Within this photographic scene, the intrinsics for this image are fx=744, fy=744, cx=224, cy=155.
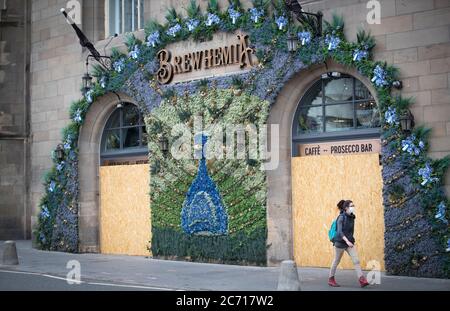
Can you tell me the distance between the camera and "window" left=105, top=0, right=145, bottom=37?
70.4ft

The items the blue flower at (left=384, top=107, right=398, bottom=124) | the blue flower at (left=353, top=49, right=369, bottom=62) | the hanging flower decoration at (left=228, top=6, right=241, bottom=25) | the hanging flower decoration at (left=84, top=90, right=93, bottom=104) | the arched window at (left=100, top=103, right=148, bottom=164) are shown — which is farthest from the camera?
the hanging flower decoration at (left=84, top=90, right=93, bottom=104)

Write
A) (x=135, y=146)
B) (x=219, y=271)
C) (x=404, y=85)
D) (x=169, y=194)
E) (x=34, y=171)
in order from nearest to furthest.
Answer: (x=404, y=85) < (x=219, y=271) < (x=169, y=194) < (x=135, y=146) < (x=34, y=171)

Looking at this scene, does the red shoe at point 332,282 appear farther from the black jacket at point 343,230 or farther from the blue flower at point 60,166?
the blue flower at point 60,166

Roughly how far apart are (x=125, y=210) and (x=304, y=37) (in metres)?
7.57

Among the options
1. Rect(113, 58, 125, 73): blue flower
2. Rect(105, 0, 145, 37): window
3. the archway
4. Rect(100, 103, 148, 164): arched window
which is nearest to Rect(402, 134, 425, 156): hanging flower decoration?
Rect(100, 103, 148, 164): arched window

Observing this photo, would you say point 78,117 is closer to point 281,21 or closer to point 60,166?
point 60,166

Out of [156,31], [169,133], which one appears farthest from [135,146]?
[156,31]

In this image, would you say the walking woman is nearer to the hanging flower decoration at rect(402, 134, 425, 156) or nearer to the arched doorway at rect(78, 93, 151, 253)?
the hanging flower decoration at rect(402, 134, 425, 156)

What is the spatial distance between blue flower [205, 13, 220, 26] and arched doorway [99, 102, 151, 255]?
3702 millimetres

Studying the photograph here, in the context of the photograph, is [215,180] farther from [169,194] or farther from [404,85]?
[404,85]

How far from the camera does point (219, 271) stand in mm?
16312

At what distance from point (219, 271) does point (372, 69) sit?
544cm

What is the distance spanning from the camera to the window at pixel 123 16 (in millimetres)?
21469

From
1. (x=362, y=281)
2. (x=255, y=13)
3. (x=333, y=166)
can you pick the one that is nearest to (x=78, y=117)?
(x=255, y=13)
